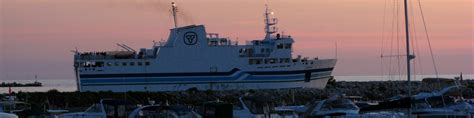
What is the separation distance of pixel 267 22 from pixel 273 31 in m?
0.77

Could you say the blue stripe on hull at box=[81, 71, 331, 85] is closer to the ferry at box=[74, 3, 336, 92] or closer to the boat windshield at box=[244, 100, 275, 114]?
the ferry at box=[74, 3, 336, 92]

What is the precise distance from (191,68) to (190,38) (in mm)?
1856

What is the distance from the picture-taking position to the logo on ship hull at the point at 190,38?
61.1 meters

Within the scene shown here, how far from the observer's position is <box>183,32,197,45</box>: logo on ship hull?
200 ft

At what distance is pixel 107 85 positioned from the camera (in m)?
61.6

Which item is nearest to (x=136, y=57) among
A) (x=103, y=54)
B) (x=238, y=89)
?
(x=103, y=54)

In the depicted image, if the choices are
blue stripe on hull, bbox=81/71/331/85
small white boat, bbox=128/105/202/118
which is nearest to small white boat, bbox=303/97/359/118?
small white boat, bbox=128/105/202/118

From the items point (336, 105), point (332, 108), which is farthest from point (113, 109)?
point (336, 105)

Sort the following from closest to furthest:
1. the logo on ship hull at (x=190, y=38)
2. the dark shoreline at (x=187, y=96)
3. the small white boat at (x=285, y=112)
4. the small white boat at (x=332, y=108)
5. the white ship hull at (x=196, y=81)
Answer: the small white boat at (x=332, y=108) → the small white boat at (x=285, y=112) → the dark shoreline at (x=187, y=96) → the logo on ship hull at (x=190, y=38) → the white ship hull at (x=196, y=81)

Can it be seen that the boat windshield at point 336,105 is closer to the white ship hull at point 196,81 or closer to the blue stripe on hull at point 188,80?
the white ship hull at point 196,81

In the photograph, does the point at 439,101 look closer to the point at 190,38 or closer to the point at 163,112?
the point at 163,112

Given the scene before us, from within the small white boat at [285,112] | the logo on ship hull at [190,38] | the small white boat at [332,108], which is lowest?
the small white boat at [285,112]

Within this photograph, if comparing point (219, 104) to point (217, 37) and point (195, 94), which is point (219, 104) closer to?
point (195, 94)

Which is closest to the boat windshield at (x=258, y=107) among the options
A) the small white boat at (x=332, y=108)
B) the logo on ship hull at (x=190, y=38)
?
the small white boat at (x=332, y=108)
